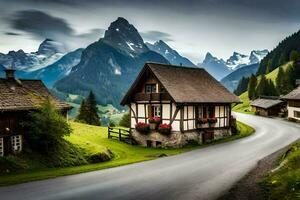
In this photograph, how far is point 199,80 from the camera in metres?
48.7

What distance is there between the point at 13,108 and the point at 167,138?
1880cm

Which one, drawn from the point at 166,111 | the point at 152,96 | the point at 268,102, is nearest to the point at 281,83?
the point at 268,102

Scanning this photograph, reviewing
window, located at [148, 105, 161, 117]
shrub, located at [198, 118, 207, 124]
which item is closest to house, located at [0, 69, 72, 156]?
window, located at [148, 105, 161, 117]

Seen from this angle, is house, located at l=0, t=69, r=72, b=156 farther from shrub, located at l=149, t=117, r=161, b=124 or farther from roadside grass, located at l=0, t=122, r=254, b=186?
shrub, located at l=149, t=117, r=161, b=124

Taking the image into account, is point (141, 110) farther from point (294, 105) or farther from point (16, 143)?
point (294, 105)

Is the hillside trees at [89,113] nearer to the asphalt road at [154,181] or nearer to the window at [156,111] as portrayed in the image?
the window at [156,111]

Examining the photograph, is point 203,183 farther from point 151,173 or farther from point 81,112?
point 81,112

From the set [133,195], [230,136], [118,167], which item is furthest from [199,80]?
[133,195]

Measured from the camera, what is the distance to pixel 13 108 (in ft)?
92.4

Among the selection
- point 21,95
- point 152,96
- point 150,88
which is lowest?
point 152,96

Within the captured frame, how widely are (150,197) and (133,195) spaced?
3.37ft

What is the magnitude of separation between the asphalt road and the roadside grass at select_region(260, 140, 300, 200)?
2238mm

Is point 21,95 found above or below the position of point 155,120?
above

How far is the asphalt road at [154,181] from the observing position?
18555 mm
